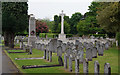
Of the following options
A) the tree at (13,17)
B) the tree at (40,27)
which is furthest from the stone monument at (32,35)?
the tree at (40,27)

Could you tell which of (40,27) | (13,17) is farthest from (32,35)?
(40,27)

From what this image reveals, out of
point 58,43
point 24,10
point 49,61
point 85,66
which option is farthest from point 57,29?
point 85,66

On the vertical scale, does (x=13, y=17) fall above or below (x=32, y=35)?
above

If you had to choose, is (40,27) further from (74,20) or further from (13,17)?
(13,17)

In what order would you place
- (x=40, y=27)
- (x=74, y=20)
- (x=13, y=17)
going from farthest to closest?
(x=74, y=20) → (x=40, y=27) → (x=13, y=17)

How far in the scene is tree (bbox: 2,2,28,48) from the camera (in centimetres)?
2067

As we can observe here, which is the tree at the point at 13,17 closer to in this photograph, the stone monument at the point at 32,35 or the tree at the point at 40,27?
the stone monument at the point at 32,35

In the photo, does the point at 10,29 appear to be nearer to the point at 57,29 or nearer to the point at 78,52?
the point at 78,52

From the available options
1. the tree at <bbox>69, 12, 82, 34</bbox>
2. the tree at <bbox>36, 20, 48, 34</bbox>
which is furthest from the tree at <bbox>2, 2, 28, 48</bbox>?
the tree at <bbox>69, 12, 82, 34</bbox>

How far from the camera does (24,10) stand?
890 inches

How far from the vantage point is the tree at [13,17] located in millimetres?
20675

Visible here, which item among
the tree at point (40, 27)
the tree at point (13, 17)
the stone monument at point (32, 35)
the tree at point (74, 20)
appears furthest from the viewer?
the tree at point (74, 20)

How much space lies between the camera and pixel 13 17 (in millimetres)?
20953

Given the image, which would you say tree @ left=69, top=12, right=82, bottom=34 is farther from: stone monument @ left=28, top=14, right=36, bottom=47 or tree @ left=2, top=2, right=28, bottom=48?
tree @ left=2, top=2, right=28, bottom=48
